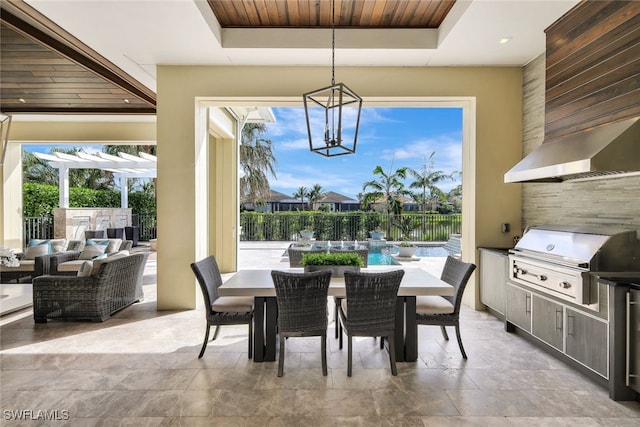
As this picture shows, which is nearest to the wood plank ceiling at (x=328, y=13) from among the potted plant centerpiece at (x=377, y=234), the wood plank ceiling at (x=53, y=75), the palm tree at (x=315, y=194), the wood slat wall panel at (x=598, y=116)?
the wood slat wall panel at (x=598, y=116)

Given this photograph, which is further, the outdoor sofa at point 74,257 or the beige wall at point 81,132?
the beige wall at point 81,132

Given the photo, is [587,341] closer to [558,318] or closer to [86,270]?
[558,318]

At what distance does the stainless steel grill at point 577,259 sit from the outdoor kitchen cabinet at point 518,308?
0.73ft

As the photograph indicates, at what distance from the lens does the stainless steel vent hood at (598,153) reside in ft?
7.73

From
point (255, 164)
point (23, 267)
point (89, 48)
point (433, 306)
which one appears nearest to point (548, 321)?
point (433, 306)

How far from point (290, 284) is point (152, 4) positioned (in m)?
2.87

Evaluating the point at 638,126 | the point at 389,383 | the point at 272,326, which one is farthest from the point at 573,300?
the point at 272,326

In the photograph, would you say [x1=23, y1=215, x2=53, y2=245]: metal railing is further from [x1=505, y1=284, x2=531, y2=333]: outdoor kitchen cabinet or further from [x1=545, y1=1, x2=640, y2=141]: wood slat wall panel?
[x1=545, y1=1, x2=640, y2=141]: wood slat wall panel

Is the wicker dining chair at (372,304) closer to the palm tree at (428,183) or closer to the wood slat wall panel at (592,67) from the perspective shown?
the wood slat wall panel at (592,67)

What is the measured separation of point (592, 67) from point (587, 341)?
2.26m

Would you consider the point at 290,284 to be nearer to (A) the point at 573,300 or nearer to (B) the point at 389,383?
(B) the point at 389,383

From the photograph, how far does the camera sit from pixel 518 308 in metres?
3.51

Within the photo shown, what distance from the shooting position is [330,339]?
11.6 ft

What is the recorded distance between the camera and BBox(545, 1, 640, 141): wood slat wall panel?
2477 mm
